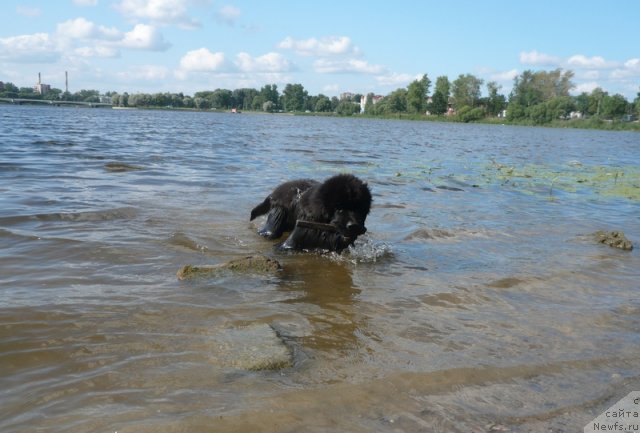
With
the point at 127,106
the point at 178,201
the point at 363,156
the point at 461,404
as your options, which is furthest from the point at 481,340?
the point at 127,106

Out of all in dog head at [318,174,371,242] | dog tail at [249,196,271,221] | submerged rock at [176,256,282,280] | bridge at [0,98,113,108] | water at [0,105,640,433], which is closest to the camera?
water at [0,105,640,433]

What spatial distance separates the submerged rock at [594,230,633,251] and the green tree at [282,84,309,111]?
16590cm

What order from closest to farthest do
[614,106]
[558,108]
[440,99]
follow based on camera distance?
[614,106], [558,108], [440,99]

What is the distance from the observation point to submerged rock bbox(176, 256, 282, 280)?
17.8ft

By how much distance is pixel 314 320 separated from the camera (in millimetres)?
4512

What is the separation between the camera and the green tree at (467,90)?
450ft

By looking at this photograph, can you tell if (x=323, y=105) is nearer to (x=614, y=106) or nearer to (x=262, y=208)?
(x=614, y=106)

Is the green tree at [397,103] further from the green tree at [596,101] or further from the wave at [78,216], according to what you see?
the wave at [78,216]

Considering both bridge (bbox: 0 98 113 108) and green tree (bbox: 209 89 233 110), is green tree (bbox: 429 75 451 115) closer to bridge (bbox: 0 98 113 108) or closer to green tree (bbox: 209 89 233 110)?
green tree (bbox: 209 89 233 110)

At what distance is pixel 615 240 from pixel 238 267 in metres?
5.85

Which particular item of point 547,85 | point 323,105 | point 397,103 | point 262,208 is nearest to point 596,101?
point 547,85

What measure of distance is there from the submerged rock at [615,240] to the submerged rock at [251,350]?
6.07 meters

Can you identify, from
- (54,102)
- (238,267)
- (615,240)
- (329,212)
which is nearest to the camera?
(238,267)

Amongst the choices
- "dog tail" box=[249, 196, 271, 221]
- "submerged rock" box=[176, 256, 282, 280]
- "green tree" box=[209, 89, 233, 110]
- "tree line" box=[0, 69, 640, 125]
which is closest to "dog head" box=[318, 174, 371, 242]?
"submerged rock" box=[176, 256, 282, 280]
